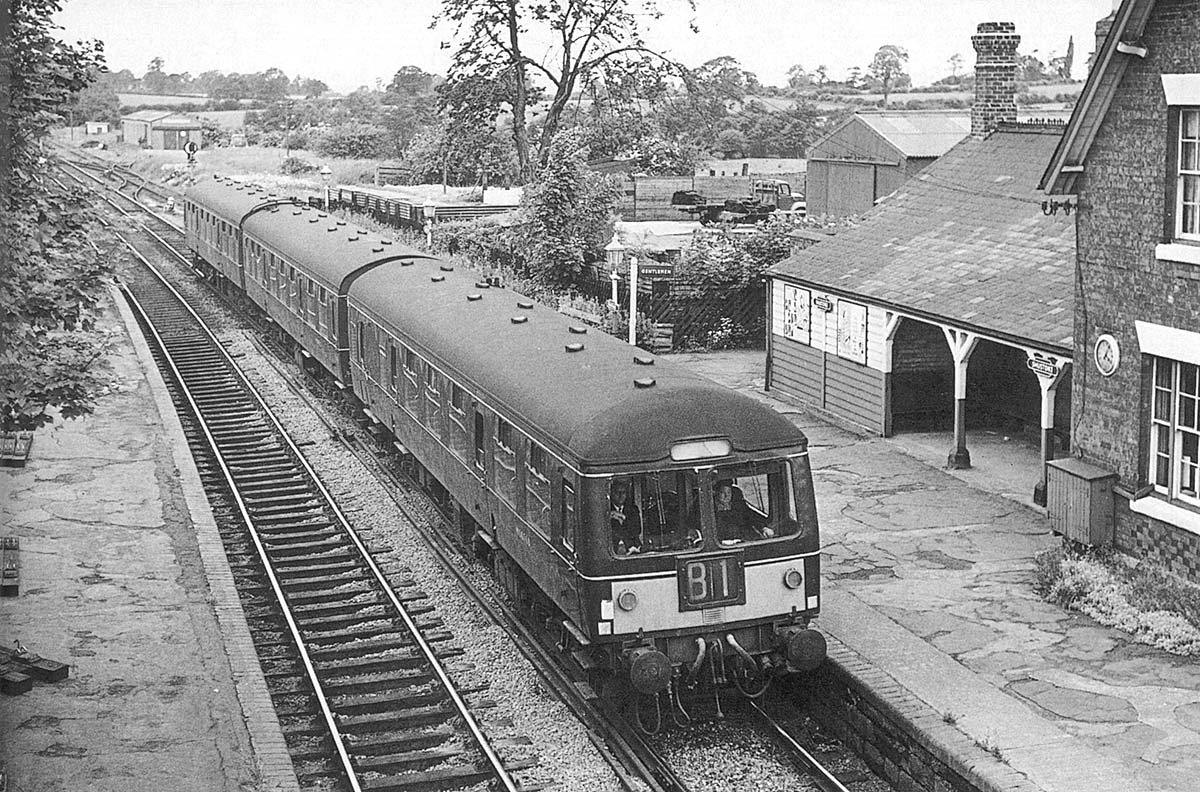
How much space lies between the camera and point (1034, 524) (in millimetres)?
15742

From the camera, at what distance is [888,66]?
8719cm

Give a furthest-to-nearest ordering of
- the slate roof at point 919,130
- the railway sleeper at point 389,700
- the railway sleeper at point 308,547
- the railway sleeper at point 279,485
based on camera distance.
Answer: the slate roof at point 919,130, the railway sleeper at point 279,485, the railway sleeper at point 308,547, the railway sleeper at point 389,700

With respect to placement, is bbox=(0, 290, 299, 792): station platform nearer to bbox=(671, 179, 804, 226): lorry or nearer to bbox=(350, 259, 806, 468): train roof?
bbox=(350, 259, 806, 468): train roof

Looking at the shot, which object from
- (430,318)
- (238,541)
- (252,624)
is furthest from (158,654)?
(430,318)

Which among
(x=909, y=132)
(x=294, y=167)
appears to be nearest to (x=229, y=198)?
(x=909, y=132)

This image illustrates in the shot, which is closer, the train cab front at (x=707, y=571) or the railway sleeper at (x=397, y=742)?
the train cab front at (x=707, y=571)

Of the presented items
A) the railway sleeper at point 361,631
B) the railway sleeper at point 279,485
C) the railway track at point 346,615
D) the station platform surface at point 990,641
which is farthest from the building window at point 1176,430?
the railway sleeper at point 279,485

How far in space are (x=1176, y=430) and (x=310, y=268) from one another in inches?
561

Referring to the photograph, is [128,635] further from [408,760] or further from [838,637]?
[838,637]

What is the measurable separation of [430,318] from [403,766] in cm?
672

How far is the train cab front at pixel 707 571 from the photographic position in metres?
10.2

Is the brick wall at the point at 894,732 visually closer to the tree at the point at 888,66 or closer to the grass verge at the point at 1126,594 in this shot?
the grass verge at the point at 1126,594

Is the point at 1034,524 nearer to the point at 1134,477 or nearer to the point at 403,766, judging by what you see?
the point at 1134,477

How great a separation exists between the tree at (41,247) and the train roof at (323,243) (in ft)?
33.3
